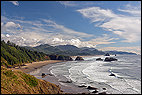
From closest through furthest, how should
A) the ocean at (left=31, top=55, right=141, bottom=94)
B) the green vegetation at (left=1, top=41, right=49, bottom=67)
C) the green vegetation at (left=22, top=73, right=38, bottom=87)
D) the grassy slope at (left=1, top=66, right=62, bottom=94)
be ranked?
the grassy slope at (left=1, top=66, right=62, bottom=94)
the green vegetation at (left=22, top=73, right=38, bottom=87)
the ocean at (left=31, top=55, right=141, bottom=94)
the green vegetation at (left=1, top=41, right=49, bottom=67)

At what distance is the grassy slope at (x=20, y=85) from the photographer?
26206 millimetres

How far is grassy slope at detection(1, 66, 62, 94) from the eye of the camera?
2621 centimetres

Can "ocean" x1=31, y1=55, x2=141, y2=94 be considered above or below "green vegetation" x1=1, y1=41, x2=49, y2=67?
below

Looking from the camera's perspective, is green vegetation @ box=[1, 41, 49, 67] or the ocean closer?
the ocean

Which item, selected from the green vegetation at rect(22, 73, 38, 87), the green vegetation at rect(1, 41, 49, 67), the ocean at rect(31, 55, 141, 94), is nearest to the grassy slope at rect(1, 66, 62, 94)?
the green vegetation at rect(22, 73, 38, 87)

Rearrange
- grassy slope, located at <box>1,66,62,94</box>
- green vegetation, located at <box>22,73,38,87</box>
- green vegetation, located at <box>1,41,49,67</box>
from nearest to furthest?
grassy slope, located at <box>1,66,62,94</box> < green vegetation, located at <box>22,73,38,87</box> < green vegetation, located at <box>1,41,49,67</box>

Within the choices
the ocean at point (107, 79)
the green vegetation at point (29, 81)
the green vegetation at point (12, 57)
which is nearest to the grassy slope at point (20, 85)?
the green vegetation at point (29, 81)

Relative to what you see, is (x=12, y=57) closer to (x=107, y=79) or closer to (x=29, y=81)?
(x=107, y=79)

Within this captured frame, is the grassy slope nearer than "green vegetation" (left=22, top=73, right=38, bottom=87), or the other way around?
the grassy slope

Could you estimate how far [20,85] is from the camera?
93.5 ft

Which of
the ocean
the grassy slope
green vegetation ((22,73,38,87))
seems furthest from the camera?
the ocean

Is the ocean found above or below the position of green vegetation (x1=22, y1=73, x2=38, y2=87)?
below

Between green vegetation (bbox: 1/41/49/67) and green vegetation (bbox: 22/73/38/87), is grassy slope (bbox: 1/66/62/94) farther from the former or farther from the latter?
green vegetation (bbox: 1/41/49/67)

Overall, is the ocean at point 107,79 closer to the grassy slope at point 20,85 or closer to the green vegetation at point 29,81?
the grassy slope at point 20,85
